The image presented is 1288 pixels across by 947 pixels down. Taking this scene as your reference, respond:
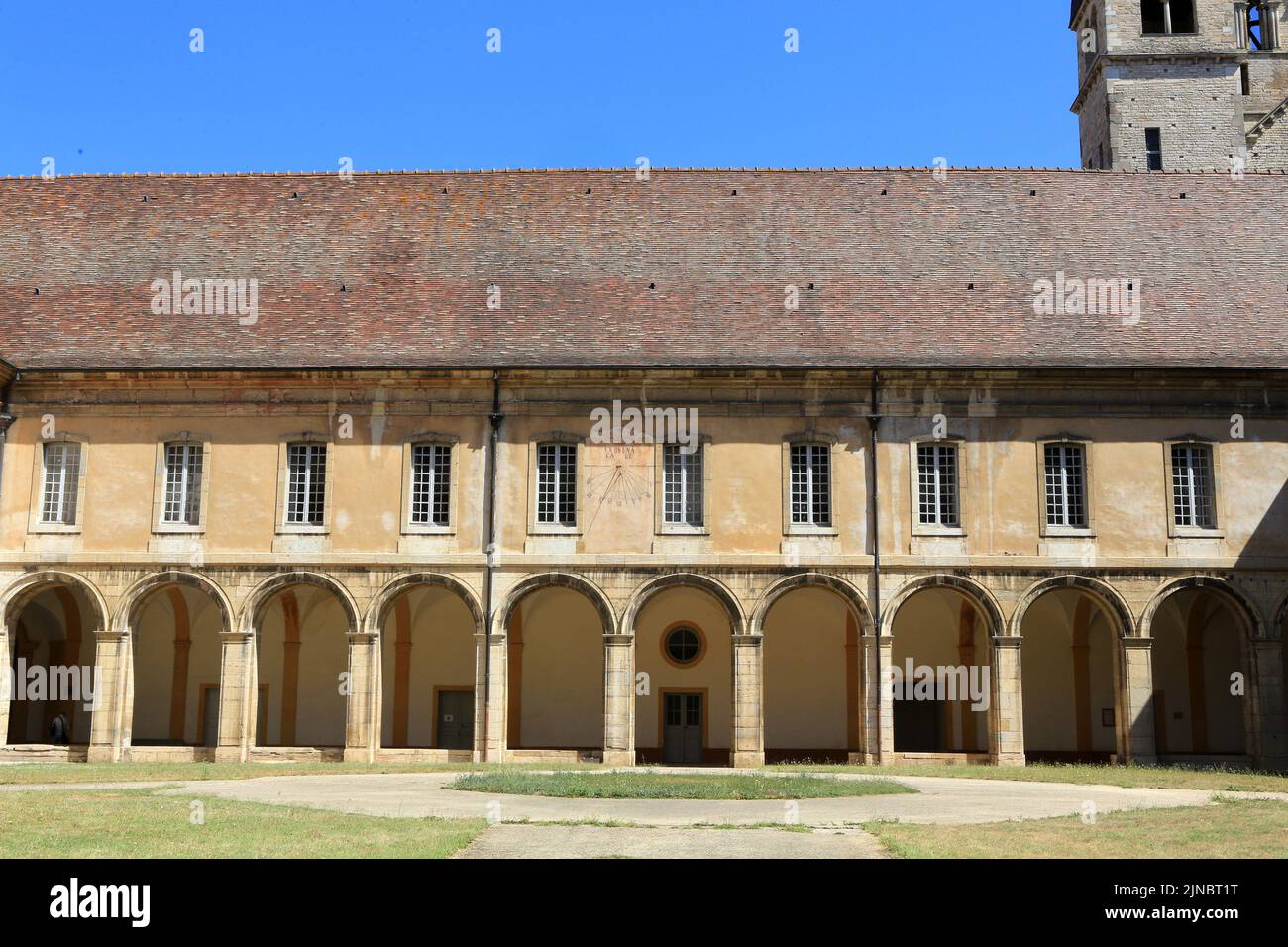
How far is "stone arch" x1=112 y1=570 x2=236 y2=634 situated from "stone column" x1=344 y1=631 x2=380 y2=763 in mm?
2612

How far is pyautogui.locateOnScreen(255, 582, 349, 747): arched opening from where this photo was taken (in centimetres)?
3092

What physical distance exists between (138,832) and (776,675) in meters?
19.1

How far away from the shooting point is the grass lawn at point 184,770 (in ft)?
71.3

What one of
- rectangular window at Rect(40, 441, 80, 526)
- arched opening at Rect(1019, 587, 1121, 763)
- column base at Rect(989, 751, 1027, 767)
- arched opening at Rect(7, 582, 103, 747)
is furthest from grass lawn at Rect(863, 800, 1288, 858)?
arched opening at Rect(7, 582, 103, 747)

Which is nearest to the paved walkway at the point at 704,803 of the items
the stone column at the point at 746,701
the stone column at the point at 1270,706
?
the stone column at the point at 746,701

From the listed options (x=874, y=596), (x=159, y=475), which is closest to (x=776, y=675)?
(x=874, y=596)

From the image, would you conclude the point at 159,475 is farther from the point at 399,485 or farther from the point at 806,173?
the point at 806,173

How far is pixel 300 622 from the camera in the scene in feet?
102

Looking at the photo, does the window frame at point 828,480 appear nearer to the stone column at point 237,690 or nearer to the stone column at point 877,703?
the stone column at point 877,703

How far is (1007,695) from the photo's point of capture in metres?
27.4

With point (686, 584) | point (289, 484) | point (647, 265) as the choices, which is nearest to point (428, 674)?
point (289, 484)

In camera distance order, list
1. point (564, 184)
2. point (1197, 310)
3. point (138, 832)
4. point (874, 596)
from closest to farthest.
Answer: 1. point (138, 832)
2. point (874, 596)
3. point (1197, 310)
4. point (564, 184)

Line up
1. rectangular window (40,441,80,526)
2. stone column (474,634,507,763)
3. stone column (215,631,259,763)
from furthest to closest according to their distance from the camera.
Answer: rectangular window (40,441,80,526), stone column (215,631,259,763), stone column (474,634,507,763)

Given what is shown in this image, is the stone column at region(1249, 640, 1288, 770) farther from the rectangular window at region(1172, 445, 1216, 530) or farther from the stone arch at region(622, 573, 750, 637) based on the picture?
the stone arch at region(622, 573, 750, 637)
